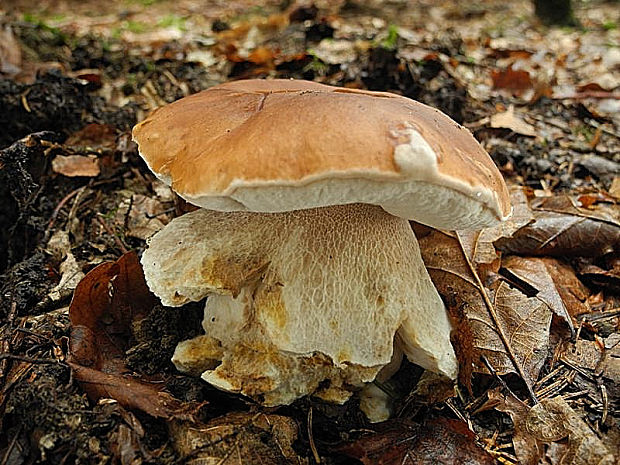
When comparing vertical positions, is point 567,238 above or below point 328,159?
below

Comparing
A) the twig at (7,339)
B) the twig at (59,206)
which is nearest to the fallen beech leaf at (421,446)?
the twig at (7,339)

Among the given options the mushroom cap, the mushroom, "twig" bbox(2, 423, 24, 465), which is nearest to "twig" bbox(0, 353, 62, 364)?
"twig" bbox(2, 423, 24, 465)

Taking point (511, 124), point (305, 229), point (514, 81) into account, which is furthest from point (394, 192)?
point (514, 81)

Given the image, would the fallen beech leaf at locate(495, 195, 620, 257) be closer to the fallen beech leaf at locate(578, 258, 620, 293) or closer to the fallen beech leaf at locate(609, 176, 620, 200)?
the fallen beech leaf at locate(578, 258, 620, 293)

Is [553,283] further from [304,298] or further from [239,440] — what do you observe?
[239,440]

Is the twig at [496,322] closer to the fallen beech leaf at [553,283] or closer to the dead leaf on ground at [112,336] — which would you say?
the fallen beech leaf at [553,283]

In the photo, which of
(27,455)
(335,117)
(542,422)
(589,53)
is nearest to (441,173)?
(335,117)
